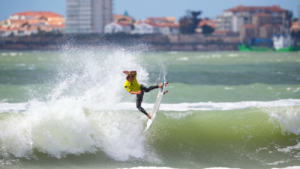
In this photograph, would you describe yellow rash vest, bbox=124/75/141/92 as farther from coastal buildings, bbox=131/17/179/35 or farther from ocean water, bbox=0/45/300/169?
coastal buildings, bbox=131/17/179/35

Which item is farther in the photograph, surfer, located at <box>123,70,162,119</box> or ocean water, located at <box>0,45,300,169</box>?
ocean water, located at <box>0,45,300,169</box>

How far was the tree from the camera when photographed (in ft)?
429

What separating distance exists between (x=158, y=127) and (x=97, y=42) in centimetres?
3651

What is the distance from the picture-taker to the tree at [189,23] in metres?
131

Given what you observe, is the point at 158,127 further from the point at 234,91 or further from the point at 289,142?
the point at 234,91

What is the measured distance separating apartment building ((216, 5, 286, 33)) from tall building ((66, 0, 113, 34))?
43.9 metres

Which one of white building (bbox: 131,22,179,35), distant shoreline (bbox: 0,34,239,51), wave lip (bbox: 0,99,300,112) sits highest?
wave lip (bbox: 0,99,300,112)

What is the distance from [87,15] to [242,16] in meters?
57.3

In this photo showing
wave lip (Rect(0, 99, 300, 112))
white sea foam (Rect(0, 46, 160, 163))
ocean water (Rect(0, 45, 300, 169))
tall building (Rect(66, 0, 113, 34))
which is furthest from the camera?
tall building (Rect(66, 0, 113, 34))

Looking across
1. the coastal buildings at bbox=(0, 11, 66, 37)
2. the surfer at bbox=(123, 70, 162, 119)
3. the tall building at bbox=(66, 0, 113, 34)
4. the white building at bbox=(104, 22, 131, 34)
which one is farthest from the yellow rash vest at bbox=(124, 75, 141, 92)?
the tall building at bbox=(66, 0, 113, 34)

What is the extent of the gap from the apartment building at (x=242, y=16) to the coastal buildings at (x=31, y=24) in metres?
60.6

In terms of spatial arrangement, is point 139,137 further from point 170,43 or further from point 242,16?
point 242,16

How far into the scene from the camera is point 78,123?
33.5ft

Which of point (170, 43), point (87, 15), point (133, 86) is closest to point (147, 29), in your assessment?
point (170, 43)
